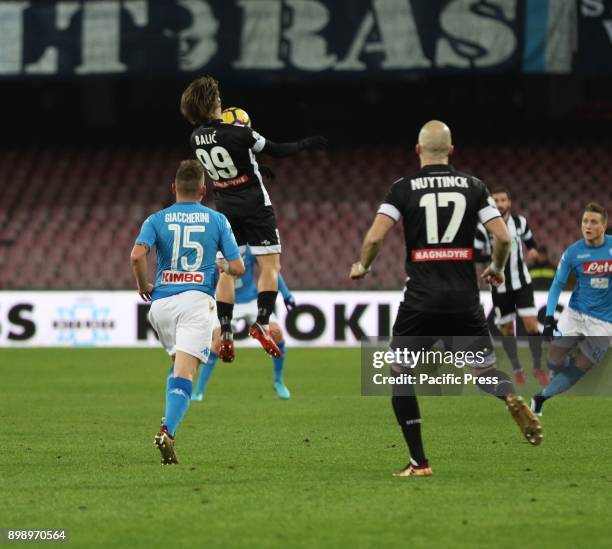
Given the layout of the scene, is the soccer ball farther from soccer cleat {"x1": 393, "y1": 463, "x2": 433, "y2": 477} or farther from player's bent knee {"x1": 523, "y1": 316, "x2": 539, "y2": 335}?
player's bent knee {"x1": 523, "y1": 316, "x2": 539, "y2": 335}

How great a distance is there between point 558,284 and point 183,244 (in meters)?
3.74

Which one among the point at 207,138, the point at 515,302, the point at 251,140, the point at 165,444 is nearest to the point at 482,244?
the point at 515,302

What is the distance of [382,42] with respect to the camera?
23.0 meters

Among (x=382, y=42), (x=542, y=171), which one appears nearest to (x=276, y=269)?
(x=382, y=42)

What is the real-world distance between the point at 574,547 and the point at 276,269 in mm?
5379

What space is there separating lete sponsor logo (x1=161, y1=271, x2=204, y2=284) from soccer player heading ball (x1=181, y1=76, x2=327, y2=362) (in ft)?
4.94

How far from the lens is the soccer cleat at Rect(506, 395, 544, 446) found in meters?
7.67

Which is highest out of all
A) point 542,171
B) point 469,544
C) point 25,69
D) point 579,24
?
point 469,544

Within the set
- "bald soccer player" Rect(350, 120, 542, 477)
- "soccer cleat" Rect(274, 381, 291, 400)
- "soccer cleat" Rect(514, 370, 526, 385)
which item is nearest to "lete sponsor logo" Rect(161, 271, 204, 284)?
"bald soccer player" Rect(350, 120, 542, 477)

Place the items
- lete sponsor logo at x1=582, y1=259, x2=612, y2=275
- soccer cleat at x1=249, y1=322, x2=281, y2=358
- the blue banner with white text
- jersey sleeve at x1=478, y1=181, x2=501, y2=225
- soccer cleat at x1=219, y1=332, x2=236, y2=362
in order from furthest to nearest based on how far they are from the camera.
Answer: the blue banner with white text → lete sponsor logo at x1=582, y1=259, x2=612, y2=275 → soccer cleat at x1=249, y1=322, x2=281, y2=358 → soccer cleat at x1=219, y1=332, x2=236, y2=362 → jersey sleeve at x1=478, y1=181, x2=501, y2=225

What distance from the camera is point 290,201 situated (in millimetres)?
25922

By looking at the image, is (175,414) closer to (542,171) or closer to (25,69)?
(25,69)

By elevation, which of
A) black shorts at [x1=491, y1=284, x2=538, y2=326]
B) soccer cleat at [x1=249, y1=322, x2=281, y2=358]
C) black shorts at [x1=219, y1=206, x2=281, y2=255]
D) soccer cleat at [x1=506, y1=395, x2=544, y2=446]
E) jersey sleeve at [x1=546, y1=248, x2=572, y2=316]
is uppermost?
soccer cleat at [x1=506, y1=395, x2=544, y2=446]

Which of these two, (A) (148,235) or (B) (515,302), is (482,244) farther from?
(A) (148,235)
